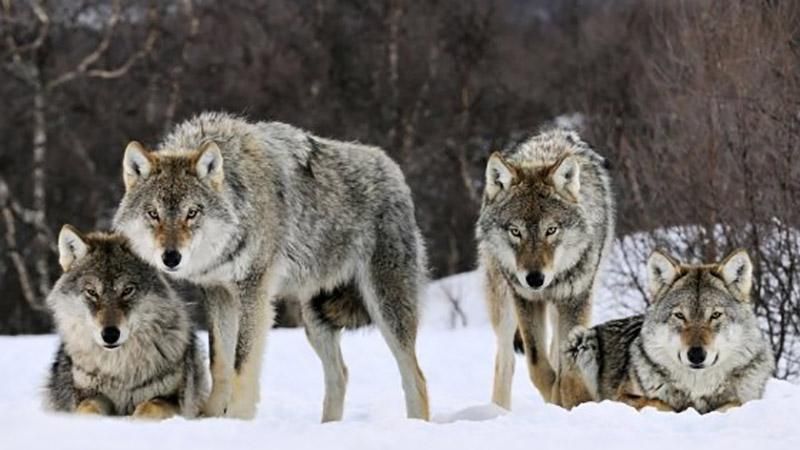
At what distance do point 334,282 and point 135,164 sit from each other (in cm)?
137

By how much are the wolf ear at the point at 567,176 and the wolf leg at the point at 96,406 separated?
2.65 metres

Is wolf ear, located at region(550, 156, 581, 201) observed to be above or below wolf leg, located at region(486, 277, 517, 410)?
above

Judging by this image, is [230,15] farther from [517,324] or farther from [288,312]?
[517,324]

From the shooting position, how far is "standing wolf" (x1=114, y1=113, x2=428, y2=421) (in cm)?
657

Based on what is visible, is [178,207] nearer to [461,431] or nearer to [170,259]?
[170,259]

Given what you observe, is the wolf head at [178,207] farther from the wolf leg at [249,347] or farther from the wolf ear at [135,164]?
the wolf leg at [249,347]

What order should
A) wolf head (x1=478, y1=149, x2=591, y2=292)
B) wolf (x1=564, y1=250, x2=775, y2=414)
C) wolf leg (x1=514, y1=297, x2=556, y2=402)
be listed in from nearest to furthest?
wolf (x1=564, y1=250, x2=775, y2=414) → wolf head (x1=478, y1=149, x2=591, y2=292) → wolf leg (x1=514, y1=297, x2=556, y2=402)

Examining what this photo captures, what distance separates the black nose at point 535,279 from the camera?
690 centimetres

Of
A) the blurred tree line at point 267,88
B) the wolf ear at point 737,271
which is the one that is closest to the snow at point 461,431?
the wolf ear at point 737,271

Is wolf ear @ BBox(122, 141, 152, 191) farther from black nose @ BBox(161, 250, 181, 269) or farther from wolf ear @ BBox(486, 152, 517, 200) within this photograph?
wolf ear @ BBox(486, 152, 517, 200)

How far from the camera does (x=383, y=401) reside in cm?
875

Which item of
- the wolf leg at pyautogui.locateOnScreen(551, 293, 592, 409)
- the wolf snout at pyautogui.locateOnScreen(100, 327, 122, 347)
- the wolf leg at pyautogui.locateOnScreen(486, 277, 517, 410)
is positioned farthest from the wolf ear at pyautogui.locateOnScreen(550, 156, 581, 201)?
the wolf snout at pyautogui.locateOnScreen(100, 327, 122, 347)

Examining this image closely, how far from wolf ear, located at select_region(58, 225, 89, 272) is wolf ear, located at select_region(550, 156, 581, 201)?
8.29 feet

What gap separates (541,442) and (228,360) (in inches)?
110
